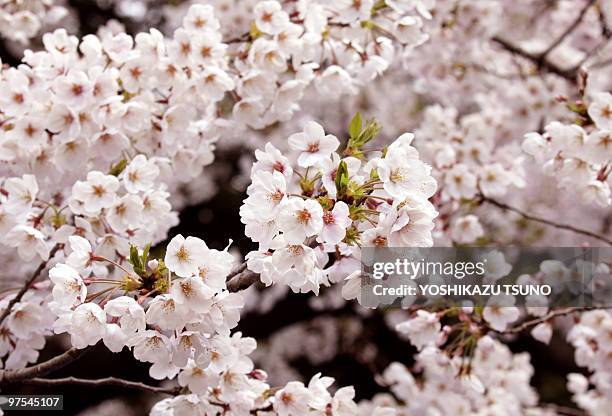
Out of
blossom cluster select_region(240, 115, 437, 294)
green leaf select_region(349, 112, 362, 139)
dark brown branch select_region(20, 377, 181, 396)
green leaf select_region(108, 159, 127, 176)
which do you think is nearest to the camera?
blossom cluster select_region(240, 115, 437, 294)

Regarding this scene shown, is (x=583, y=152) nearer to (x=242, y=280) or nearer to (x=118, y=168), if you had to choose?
(x=242, y=280)

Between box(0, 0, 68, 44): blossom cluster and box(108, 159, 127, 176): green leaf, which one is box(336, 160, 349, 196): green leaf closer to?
box(108, 159, 127, 176): green leaf

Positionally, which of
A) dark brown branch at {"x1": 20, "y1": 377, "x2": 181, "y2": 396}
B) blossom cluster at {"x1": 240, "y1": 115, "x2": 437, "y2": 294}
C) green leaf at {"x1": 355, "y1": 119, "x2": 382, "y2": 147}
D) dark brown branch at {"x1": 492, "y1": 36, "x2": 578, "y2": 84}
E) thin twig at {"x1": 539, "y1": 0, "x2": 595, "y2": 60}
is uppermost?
thin twig at {"x1": 539, "y1": 0, "x2": 595, "y2": 60}

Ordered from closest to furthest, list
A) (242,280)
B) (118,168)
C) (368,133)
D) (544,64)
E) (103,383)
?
(242,280)
(368,133)
(103,383)
(118,168)
(544,64)

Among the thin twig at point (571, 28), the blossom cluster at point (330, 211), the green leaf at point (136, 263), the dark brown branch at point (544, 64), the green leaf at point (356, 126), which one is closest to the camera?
the blossom cluster at point (330, 211)

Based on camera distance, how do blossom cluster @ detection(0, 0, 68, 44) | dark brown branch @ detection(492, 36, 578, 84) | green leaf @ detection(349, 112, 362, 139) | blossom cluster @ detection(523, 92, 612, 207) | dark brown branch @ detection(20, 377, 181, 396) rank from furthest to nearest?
dark brown branch @ detection(492, 36, 578, 84) → blossom cluster @ detection(0, 0, 68, 44) → blossom cluster @ detection(523, 92, 612, 207) → dark brown branch @ detection(20, 377, 181, 396) → green leaf @ detection(349, 112, 362, 139)

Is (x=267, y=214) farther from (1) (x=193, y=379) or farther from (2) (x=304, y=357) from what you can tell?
(2) (x=304, y=357)

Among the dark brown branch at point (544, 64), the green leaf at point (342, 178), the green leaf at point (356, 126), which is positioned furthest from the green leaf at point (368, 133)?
the dark brown branch at point (544, 64)

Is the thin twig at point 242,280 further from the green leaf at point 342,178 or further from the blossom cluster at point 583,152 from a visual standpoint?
the blossom cluster at point 583,152

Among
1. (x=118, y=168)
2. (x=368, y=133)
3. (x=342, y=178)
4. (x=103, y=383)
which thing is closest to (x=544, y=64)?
(x=368, y=133)

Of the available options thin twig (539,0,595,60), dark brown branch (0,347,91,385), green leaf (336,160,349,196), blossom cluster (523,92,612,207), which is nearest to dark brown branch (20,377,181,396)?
dark brown branch (0,347,91,385)

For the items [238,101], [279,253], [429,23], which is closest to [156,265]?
[279,253]
